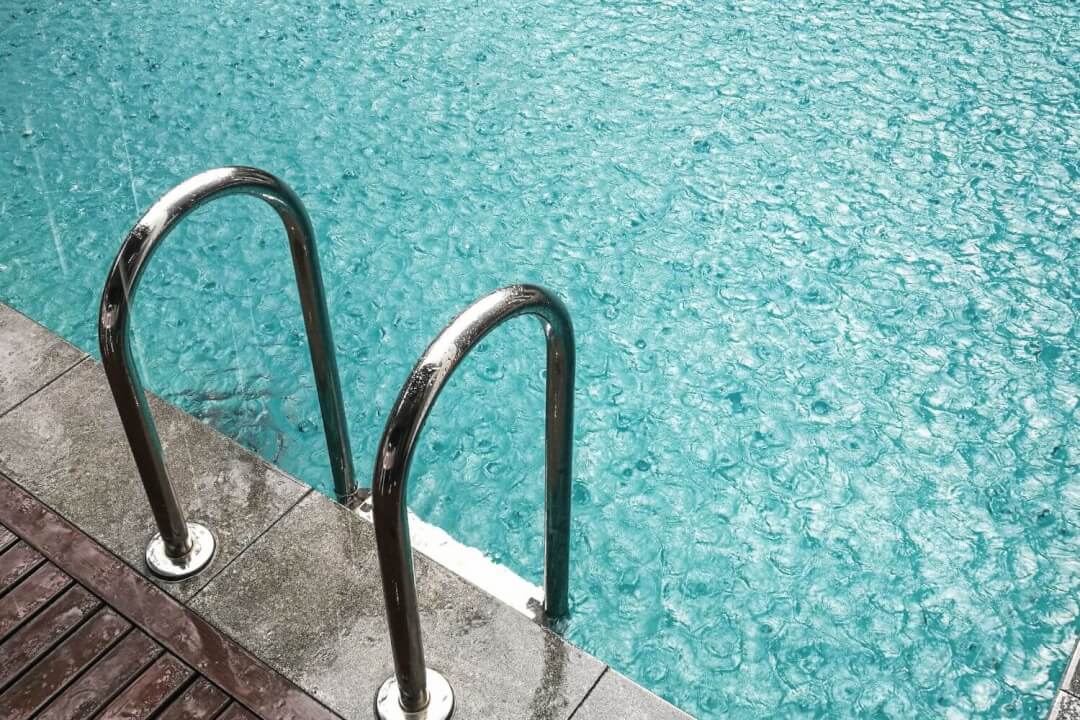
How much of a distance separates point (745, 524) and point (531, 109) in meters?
2.62

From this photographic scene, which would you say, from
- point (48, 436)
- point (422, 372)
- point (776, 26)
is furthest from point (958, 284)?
point (48, 436)

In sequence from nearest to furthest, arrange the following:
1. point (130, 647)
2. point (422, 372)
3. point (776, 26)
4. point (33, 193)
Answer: point (422, 372) → point (130, 647) → point (33, 193) → point (776, 26)

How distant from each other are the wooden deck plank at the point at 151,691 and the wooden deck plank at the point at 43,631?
0.75 feet

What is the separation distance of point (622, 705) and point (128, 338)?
1273 mm

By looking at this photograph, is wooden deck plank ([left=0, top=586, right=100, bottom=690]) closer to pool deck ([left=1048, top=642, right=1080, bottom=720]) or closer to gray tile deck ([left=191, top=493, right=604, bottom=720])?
gray tile deck ([left=191, top=493, right=604, bottom=720])

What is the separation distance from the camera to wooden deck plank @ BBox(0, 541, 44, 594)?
2.36m

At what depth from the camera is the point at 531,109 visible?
5004mm

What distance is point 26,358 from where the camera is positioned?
117 inches

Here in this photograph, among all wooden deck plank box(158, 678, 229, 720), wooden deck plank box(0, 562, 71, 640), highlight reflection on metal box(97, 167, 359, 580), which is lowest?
wooden deck plank box(158, 678, 229, 720)

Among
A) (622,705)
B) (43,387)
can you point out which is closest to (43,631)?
(43,387)

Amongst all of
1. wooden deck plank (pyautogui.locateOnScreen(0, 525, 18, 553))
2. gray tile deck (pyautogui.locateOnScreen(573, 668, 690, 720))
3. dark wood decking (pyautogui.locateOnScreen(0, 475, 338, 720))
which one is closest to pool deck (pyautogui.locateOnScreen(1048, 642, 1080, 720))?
gray tile deck (pyautogui.locateOnScreen(573, 668, 690, 720))

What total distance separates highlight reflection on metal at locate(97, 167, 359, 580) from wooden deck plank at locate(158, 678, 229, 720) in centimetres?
32

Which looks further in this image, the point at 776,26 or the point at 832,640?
the point at 776,26

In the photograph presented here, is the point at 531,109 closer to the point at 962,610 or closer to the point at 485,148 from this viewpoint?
the point at 485,148
